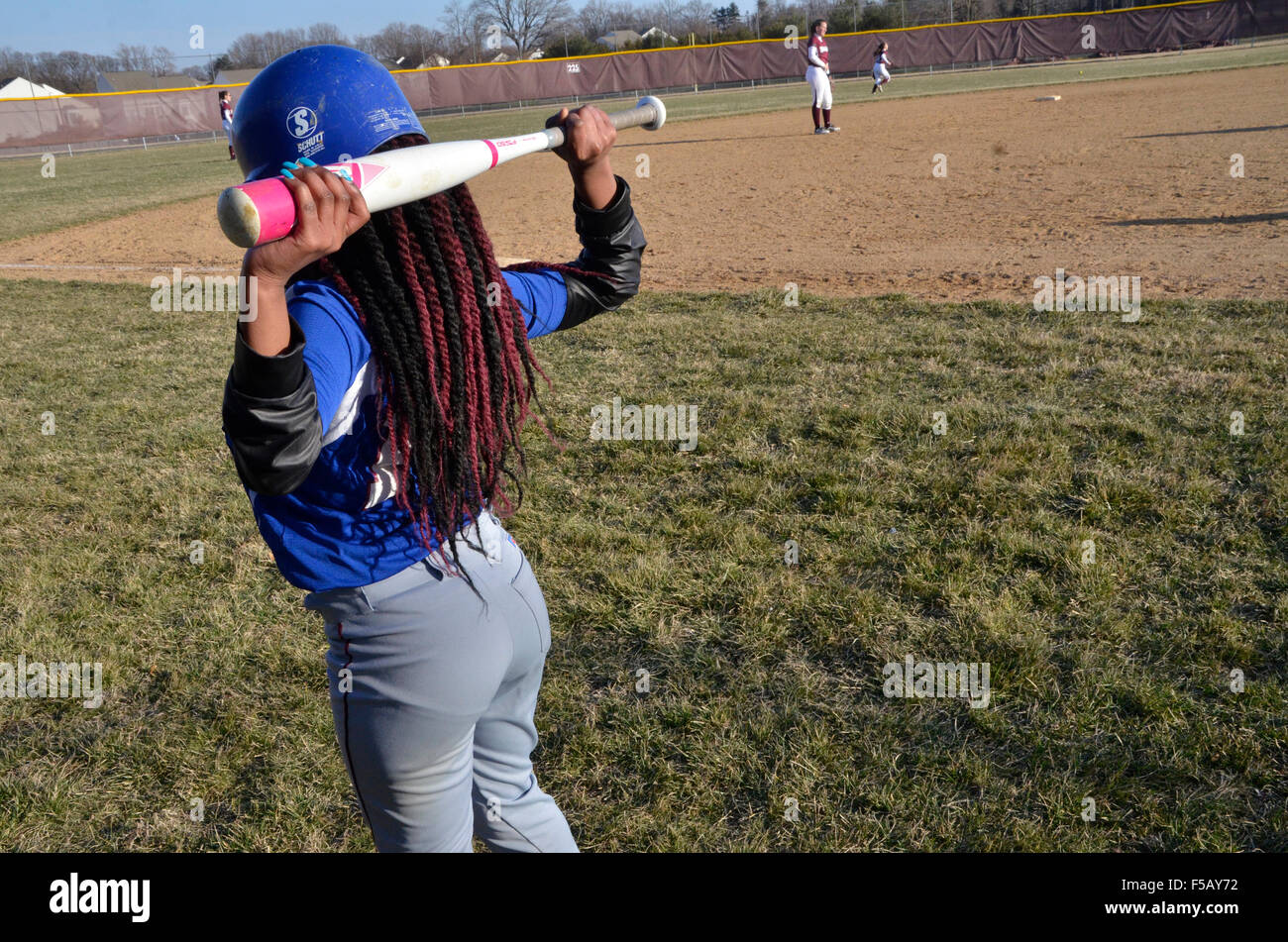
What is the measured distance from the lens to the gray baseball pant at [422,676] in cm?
158

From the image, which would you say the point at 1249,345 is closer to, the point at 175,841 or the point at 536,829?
the point at 536,829

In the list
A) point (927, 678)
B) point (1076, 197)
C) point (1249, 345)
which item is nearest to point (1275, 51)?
point (1076, 197)

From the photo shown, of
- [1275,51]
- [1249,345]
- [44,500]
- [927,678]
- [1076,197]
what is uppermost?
[1275,51]

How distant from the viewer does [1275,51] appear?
31516 millimetres

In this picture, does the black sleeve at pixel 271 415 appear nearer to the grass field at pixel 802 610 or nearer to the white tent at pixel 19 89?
the grass field at pixel 802 610

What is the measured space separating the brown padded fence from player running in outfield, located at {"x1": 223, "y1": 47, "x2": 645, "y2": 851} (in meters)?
40.4

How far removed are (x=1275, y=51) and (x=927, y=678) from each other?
37681 millimetres

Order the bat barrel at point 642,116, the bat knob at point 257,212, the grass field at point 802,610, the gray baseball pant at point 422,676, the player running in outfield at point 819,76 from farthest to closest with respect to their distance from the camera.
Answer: the player running in outfield at point 819,76
the grass field at point 802,610
the bat barrel at point 642,116
the gray baseball pant at point 422,676
the bat knob at point 257,212

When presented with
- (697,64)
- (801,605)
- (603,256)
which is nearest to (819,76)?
(801,605)

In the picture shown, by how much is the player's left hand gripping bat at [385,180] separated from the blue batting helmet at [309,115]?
85 millimetres

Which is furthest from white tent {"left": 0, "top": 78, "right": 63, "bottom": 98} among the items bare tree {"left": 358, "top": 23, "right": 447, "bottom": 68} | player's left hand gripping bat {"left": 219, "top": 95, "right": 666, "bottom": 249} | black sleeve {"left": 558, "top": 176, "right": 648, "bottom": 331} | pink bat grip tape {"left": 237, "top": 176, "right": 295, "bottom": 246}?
pink bat grip tape {"left": 237, "top": 176, "right": 295, "bottom": 246}

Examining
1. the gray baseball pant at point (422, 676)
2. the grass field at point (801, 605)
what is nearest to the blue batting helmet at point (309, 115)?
the gray baseball pant at point (422, 676)

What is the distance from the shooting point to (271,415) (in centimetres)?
125

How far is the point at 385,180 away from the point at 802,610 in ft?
8.41
